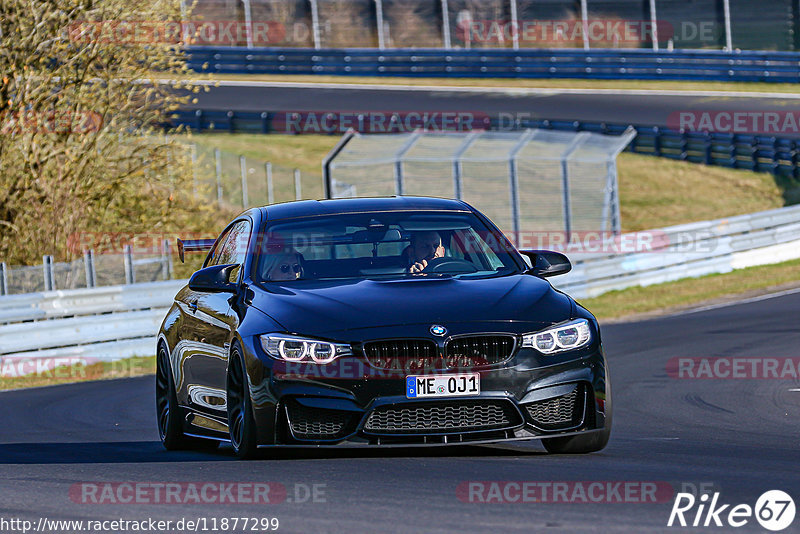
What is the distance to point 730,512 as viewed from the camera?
18.9 feet

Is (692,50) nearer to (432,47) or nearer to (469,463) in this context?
(432,47)

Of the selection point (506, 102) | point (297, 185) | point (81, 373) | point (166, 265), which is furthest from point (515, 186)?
point (506, 102)

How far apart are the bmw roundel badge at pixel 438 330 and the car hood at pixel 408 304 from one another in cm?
3

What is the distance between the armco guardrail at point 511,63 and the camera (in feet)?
138

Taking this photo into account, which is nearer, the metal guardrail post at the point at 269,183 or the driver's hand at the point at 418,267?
the driver's hand at the point at 418,267

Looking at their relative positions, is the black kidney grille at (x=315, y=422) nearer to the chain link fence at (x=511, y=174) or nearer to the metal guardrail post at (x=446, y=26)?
the chain link fence at (x=511, y=174)

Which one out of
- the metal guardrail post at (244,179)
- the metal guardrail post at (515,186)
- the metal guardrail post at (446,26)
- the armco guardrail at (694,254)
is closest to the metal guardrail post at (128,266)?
the armco guardrail at (694,254)

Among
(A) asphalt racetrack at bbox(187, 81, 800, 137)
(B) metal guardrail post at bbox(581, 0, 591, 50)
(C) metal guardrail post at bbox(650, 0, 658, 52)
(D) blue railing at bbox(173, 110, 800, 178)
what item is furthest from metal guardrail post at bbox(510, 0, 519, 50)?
(D) blue railing at bbox(173, 110, 800, 178)

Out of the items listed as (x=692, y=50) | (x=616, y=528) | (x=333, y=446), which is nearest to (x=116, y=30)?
(x=333, y=446)

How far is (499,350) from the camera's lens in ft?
24.0

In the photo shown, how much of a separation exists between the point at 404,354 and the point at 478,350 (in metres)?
0.38

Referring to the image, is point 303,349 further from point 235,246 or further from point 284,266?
point 235,246

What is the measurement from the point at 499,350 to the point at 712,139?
28.5 metres

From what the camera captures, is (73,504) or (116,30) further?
(116,30)
